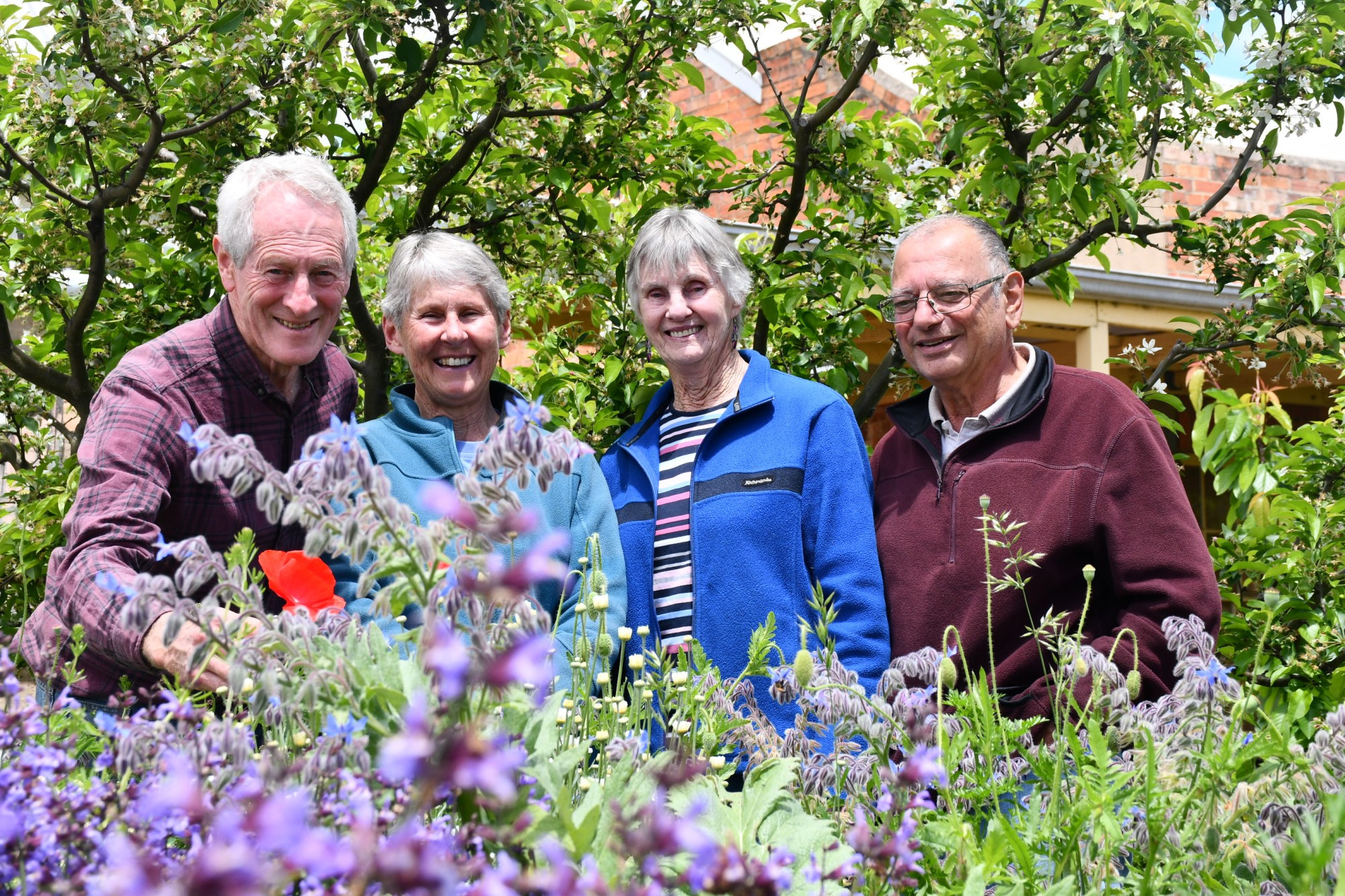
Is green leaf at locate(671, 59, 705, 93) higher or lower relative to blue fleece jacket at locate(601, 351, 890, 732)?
higher

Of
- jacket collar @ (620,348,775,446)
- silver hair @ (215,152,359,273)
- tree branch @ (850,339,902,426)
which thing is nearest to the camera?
silver hair @ (215,152,359,273)

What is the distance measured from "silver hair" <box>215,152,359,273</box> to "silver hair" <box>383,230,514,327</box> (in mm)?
297

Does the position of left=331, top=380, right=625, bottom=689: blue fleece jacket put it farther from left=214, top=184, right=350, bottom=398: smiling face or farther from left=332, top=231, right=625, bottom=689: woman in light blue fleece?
left=214, top=184, right=350, bottom=398: smiling face

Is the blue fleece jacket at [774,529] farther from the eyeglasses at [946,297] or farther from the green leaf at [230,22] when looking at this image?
the green leaf at [230,22]

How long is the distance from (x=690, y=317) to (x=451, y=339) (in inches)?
26.4

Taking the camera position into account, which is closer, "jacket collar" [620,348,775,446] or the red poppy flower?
the red poppy flower

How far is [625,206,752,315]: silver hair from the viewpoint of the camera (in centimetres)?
324

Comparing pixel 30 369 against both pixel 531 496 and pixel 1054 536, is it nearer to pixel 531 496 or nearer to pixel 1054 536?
pixel 531 496

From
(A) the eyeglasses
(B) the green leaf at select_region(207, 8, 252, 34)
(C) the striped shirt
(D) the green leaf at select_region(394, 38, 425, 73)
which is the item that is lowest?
(C) the striped shirt

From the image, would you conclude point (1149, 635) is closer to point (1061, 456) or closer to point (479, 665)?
point (1061, 456)

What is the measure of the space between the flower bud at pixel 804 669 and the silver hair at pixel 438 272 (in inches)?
72.0

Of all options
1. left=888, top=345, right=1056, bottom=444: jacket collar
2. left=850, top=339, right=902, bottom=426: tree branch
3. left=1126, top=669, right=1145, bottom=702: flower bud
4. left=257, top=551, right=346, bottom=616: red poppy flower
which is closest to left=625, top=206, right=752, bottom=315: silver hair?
left=888, top=345, right=1056, bottom=444: jacket collar

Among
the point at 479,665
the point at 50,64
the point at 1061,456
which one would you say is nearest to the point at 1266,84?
the point at 1061,456

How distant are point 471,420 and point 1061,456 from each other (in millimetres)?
1535
